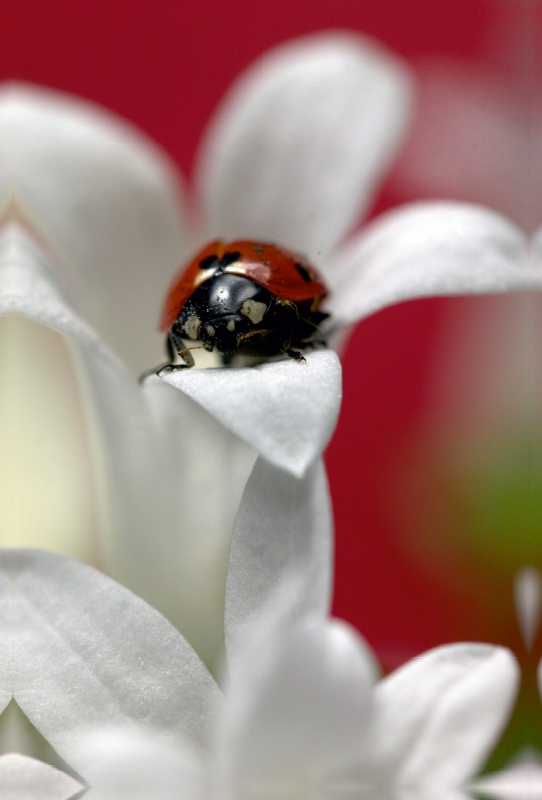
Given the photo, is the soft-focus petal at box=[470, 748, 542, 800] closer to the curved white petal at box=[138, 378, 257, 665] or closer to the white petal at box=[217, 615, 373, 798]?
the white petal at box=[217, 615, 373, 798]

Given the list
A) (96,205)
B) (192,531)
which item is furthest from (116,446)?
(96,205)

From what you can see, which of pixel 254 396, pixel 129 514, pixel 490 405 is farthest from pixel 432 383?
pixel 254 396

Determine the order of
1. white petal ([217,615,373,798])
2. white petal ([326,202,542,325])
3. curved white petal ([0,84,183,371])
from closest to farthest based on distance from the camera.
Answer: white petal ([217,615,373,798]) → white petal ([326,202,542,325]) → curved white petal ([0,84,183,371])

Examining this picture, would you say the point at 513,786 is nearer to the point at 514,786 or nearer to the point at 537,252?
the point at 514,786

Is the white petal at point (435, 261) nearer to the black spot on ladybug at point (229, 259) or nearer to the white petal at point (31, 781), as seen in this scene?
the black spot on ladybug at point (229, 259)

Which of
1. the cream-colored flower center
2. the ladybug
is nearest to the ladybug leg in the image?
the ladybug

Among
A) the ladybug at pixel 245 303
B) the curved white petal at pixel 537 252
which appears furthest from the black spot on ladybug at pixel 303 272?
the curved white petal at pixel 537 252
